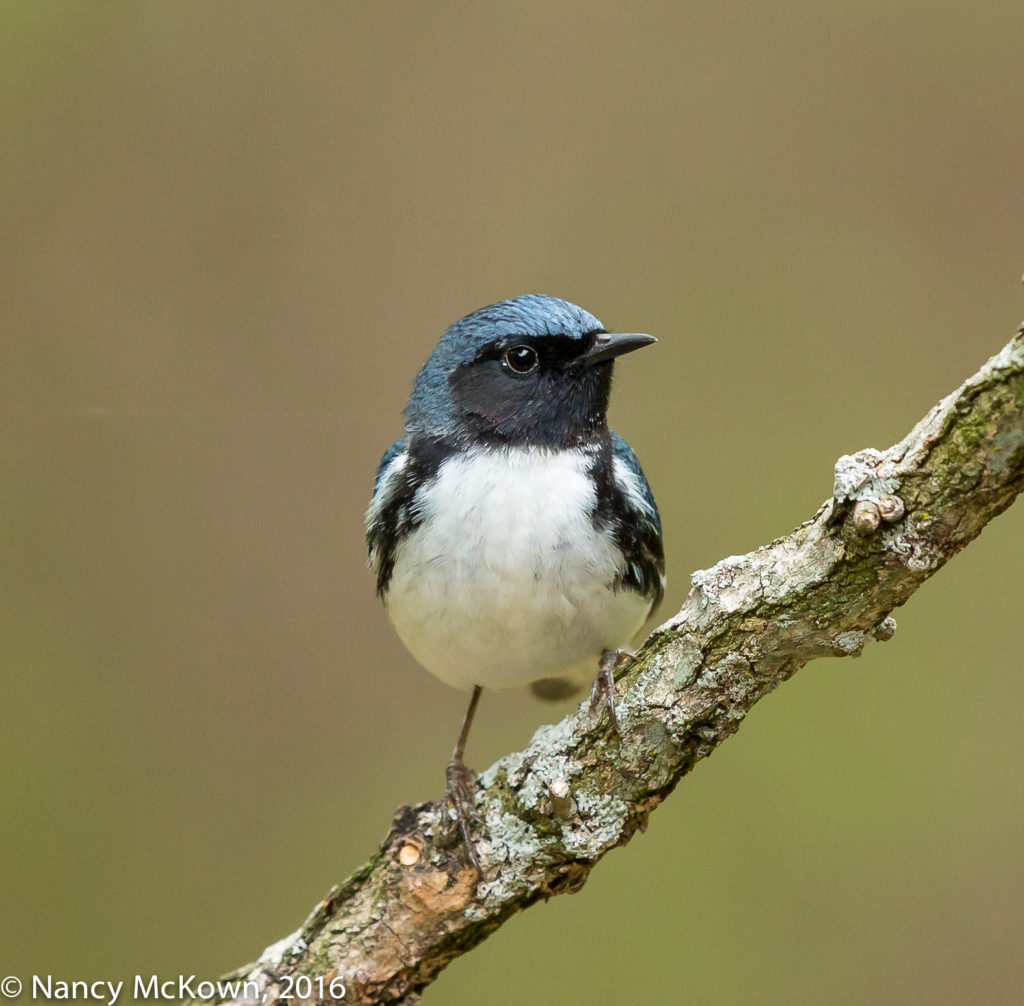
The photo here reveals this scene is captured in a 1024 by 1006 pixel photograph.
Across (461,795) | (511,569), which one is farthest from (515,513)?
(461,795)

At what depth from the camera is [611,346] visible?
2.91m

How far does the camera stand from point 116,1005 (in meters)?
3.15

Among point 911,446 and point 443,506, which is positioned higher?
point 443,506

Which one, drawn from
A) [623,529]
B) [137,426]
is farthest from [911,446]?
[137,426]

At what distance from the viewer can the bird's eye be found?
296 cm

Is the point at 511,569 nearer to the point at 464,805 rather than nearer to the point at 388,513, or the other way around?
the point at 388,513

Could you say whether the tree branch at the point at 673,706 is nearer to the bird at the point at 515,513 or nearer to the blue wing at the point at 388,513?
the bird at the point at 515,513

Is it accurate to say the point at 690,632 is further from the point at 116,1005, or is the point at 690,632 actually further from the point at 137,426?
the point at 137,426

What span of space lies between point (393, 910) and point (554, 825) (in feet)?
1.47

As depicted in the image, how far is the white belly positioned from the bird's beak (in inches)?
10.2

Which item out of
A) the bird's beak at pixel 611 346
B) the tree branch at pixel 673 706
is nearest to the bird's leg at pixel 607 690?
the tree branch at pixel 673 706

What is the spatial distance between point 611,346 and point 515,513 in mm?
542

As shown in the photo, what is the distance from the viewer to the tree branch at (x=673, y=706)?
70.5 inches

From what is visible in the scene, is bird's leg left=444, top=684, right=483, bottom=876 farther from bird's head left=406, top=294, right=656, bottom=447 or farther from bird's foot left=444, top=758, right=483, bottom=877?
bird's head left=406, top=294, right=656, bottom=447
